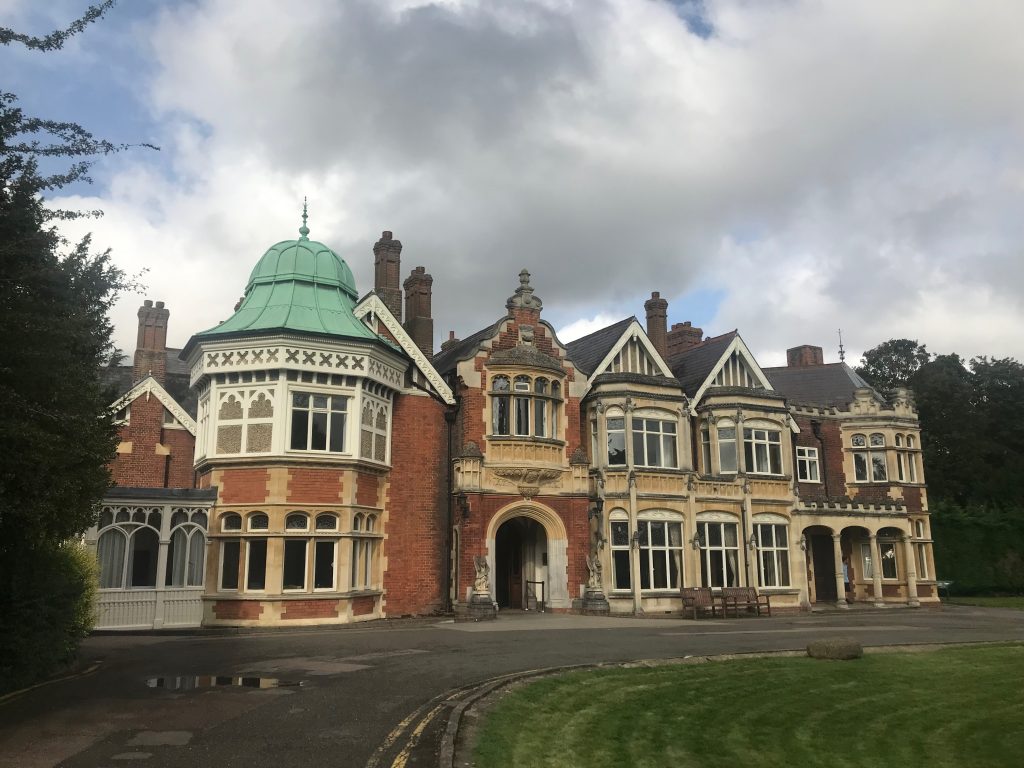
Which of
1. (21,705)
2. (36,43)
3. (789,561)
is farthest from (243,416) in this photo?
(789,561)

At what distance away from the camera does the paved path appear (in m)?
8.71

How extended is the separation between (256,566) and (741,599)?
56.1 ft

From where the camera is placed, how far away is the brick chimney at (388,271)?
98.5 feet

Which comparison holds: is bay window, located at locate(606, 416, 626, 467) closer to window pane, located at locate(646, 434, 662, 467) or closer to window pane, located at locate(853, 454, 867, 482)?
window pane, located at locate(646, 434, 662, 467)

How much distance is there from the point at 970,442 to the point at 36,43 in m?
62.0

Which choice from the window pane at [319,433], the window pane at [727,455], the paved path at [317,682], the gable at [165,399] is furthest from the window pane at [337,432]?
the window pane at [727,455]

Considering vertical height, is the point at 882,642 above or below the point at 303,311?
below

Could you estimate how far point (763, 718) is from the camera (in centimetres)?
1122

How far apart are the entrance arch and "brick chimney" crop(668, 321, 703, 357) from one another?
15052 mm

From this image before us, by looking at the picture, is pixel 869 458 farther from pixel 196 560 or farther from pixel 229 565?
pixel 196 560

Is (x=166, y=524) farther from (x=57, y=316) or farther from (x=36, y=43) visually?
(x=36, y=43)

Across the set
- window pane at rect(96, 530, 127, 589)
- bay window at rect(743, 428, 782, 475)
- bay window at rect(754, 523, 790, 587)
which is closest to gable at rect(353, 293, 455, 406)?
window pane at rect(96, 530, 127, 589)

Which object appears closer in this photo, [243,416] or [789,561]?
[243,416]

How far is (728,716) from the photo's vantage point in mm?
11195
